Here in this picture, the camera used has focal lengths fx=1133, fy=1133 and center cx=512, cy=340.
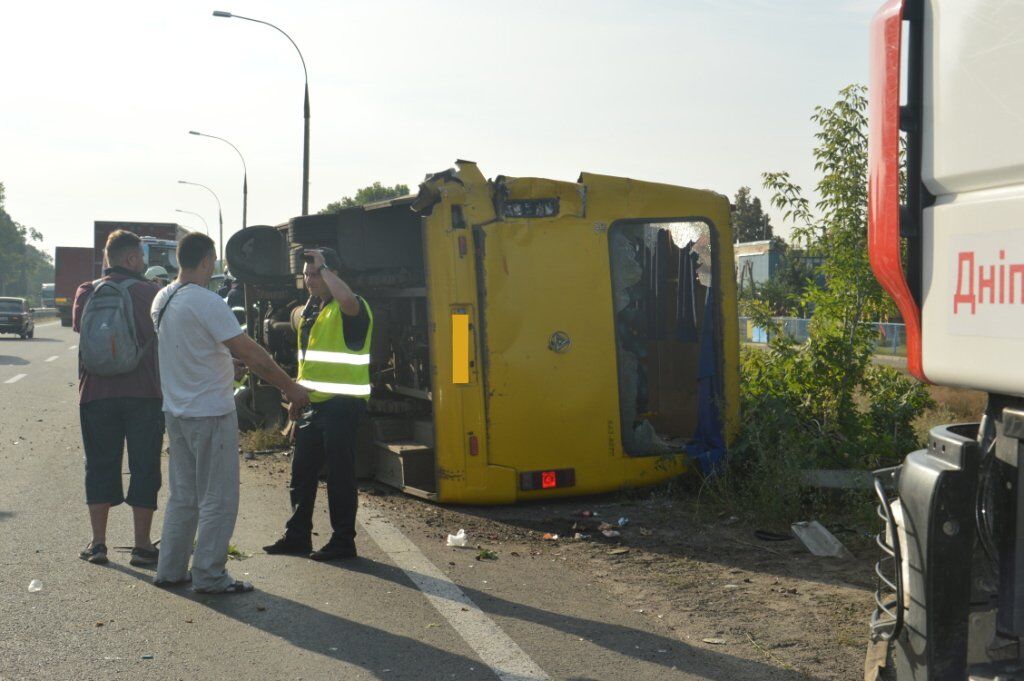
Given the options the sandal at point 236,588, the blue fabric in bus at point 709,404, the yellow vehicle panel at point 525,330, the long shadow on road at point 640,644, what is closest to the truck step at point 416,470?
the yellow vehicle panel at point 525,330

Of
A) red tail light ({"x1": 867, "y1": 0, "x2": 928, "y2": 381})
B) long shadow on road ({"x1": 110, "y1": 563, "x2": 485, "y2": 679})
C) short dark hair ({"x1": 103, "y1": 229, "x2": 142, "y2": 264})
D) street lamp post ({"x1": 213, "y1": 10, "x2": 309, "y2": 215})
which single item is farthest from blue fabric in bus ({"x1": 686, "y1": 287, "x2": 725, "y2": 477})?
street lamp post ({"x1": 213, "y1": 10, "x2": 309, "y2": 215})

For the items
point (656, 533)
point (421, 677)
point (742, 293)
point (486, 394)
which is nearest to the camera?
point (421, 677)

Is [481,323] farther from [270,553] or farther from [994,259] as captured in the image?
[994,259]

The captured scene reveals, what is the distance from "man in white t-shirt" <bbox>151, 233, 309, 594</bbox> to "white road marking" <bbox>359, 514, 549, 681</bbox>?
986 millimetres

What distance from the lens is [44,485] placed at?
9344 mm

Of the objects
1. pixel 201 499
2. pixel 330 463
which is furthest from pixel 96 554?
pixel 330 463

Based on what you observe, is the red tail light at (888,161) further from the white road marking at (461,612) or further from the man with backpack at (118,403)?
the man with backpack at (118,403)

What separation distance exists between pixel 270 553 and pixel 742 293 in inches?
234

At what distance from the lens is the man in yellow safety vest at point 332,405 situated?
22.1ft

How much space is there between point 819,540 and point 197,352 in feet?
12.3

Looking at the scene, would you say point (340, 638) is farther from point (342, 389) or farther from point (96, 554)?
point (96, 554)

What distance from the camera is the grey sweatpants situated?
19.3 feet

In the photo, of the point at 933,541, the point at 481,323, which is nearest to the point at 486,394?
the point at 481,323

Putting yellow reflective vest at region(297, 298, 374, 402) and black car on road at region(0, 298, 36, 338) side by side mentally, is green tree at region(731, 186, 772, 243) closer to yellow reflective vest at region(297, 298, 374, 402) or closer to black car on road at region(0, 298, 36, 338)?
black car on road at region(0, 298, 36, 338)
